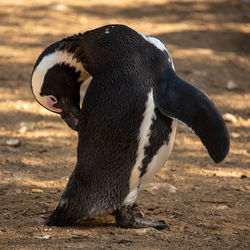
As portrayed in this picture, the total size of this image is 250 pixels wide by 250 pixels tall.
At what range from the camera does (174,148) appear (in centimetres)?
411

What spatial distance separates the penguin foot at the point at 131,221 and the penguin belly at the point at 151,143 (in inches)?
4.7

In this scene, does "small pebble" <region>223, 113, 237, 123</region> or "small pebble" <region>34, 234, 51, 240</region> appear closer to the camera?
"small pebble" <region>34, 234, 51, 240</region>

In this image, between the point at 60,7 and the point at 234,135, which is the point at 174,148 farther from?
the point at 60,7

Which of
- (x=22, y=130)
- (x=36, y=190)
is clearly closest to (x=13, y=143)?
(x=22, y=130)

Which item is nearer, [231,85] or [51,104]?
[51,104]

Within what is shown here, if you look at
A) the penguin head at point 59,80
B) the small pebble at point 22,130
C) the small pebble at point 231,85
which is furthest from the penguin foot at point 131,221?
the small pebble at point 231,85

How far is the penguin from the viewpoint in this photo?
7.97 feet

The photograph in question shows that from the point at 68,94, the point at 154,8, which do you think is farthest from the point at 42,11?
the point at 68,94

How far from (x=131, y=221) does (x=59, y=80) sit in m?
0.69

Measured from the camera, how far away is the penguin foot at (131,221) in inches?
104

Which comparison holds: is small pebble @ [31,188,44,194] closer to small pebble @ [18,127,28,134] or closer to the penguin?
the penguin

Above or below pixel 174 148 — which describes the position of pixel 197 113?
above

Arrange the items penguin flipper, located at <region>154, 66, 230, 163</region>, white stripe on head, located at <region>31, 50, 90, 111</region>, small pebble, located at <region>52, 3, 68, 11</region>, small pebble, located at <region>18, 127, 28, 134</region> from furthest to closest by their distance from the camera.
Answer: small pebble, located at <region>52, 3, 68, 11</region> < small pebble, located at <region>18, 127, 28, 134</region> < white stripe on head, located at <region>31, 50, 90, 111</region> < penguin flipper, located at <region>154, 66, 230, 163</region>

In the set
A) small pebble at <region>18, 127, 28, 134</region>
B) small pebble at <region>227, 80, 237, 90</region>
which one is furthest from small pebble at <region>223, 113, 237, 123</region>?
small pebble at <region>18, 127, 28, 134</region>
